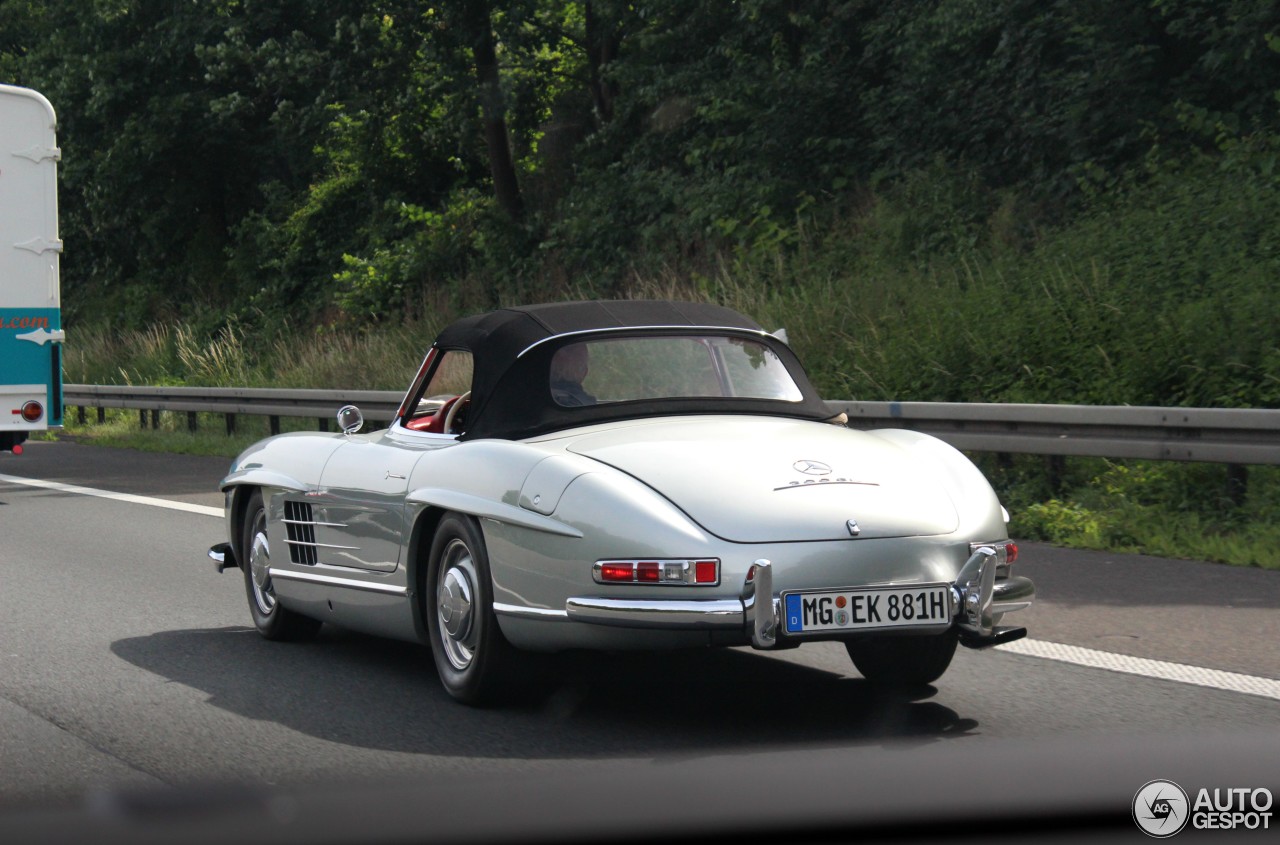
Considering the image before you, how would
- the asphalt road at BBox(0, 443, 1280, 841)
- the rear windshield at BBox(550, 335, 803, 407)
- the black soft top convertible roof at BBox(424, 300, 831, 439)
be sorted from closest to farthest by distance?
the asphalt road at BBox(0, 443, 1280, 841)
the black soft top convertible roof at BBox(424, 300, 831, 439)
the rear windshield at BBox(550, 335, 803, 407)

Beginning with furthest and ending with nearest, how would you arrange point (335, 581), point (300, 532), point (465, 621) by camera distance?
point (300, 532) < point (335, 581) < point (465, 621)

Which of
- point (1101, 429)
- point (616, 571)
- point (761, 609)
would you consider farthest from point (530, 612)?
point (1101, 429)

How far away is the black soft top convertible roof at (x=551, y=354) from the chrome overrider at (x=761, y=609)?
1.04 m

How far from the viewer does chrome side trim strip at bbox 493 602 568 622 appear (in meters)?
5.27

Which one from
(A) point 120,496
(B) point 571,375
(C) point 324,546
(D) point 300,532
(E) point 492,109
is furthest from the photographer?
(E) point 492,109

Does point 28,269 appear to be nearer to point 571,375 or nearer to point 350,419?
point 350,419

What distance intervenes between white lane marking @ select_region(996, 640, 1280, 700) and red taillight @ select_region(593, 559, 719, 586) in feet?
6.50

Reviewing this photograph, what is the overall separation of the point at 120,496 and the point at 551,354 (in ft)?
28.6

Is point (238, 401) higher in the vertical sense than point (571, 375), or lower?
lower

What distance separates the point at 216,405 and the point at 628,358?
49.7ft

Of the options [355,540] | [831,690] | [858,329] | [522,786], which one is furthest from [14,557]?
[522,786]

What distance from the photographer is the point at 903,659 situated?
599cm

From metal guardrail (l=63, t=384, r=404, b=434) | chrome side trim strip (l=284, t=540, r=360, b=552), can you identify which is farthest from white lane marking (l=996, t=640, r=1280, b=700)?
metal guardrail (l=63, t=384, r=404, b=434)

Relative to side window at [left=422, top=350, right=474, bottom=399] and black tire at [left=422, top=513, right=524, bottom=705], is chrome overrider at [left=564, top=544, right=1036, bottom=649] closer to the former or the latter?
black tire at [left=422, top=513, right=524, bottom=705]
